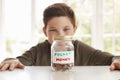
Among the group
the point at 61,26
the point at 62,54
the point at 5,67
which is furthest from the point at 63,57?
the point at 61,26

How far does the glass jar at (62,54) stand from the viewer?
969 mm

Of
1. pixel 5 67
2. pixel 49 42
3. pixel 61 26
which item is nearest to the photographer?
pixel 5 67

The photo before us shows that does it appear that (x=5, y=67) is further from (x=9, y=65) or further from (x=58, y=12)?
(x=58, y=12)

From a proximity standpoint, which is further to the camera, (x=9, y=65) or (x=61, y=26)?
(x=61, y=26)

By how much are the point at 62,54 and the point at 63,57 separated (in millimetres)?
11

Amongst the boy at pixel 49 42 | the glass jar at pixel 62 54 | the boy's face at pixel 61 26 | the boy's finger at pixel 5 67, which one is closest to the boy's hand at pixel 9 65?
the boy's finger at pixel 5 67

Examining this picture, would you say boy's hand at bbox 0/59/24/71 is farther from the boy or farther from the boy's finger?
the boy

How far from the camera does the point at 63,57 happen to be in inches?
38.0

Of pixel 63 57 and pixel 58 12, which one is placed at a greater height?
pixel 58 12

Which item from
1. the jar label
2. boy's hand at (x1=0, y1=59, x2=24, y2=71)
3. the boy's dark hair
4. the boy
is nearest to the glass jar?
the jar label

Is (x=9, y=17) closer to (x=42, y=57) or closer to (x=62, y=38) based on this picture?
(x=42, y=57)

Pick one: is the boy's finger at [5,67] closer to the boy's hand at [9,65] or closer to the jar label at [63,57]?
the boy's hand at [9,65]

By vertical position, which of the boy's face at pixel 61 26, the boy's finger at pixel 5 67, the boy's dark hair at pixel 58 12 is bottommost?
the boy's finger at pixel 5 67

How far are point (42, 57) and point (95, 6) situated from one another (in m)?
1.79
